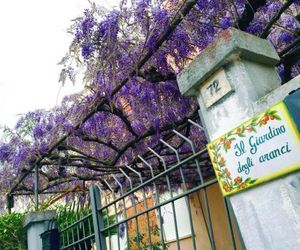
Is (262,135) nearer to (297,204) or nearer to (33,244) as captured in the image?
(297,204)

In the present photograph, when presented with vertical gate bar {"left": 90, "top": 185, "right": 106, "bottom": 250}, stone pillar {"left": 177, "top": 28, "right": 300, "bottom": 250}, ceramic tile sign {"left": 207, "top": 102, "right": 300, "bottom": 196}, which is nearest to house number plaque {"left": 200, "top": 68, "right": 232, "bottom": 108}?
stone pillar {"left": 177, "top": 28, "right": 300, "bottom": 250}

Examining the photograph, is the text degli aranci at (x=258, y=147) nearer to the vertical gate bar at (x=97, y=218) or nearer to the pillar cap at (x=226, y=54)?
the pillar cap at (x=226, y=54)

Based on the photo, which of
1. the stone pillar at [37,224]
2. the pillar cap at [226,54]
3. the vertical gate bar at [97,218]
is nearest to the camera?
the pillar cap at [226,54]

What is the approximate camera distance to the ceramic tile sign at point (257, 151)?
1.67 meters

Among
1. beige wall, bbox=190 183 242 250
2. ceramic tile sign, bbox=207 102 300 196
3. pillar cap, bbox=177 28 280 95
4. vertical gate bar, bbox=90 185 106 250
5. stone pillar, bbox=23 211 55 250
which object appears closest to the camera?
ceramic tile sign, bbox=207 102 300 196

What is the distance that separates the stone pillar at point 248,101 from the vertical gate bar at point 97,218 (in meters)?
1.65

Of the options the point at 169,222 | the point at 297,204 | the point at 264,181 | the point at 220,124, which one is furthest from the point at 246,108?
the point at 169,222

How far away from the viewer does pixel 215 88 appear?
2.18 metres

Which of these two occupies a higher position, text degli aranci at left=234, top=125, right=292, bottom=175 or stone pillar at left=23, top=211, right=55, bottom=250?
stone pillar at left=23, top=211, right=55, bottom=250

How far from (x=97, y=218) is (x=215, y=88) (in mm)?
1887

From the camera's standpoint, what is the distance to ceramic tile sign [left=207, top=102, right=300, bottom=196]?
1.67 meters

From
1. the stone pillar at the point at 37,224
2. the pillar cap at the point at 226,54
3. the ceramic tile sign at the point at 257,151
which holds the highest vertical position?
the pillar cap at the point at 226,54

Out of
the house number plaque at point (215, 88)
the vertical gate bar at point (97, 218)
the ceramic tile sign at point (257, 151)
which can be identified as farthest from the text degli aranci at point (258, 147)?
the vertical gate bar at point (97, 218)

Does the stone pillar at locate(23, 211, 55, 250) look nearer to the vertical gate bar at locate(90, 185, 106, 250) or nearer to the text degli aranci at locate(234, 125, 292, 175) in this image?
the vertical gate bar at locate(90, 185, 106, 250)
